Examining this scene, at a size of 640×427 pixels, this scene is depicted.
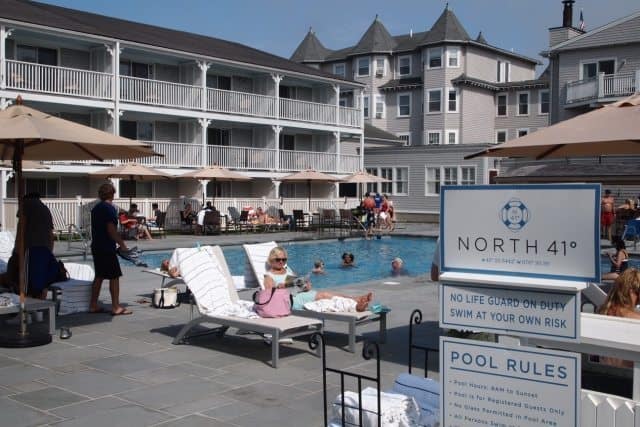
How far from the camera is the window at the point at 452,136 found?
147 feet

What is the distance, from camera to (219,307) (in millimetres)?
7512

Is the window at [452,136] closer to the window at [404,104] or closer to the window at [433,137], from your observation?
the window at [433,137]

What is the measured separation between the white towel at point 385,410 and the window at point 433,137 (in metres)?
41.8

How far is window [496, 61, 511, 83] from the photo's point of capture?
4781cm

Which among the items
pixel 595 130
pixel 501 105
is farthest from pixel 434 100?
pixel 595 130

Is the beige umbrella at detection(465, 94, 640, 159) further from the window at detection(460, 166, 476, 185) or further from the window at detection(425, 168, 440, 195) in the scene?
the window at detection(425, 168, 440, 195)

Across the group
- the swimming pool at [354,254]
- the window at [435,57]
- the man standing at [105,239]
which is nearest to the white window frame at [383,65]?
the window at [435,57]

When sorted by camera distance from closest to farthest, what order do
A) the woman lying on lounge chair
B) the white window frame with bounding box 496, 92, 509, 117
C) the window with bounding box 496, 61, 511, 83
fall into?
1. the woman lying on lounge chair
2. the white window frame with bounding box 496, 92, 509, 117
3. the window with bounding box 496, 61, 511, 83

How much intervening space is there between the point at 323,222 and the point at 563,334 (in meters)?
27.4

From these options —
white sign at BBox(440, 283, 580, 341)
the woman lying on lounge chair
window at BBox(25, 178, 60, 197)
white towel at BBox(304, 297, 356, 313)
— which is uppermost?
window at BBox(25, 178, 60, 197)

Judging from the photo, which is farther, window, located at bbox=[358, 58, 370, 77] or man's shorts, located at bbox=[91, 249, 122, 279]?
window, located at bbox=[358, 58, 370, 77]

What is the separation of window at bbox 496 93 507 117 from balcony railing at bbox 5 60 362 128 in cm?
1304

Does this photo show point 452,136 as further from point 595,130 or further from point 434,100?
point 595,130

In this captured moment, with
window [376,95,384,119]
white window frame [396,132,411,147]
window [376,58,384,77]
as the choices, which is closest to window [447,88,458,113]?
white window frame [396,132,411,147]
